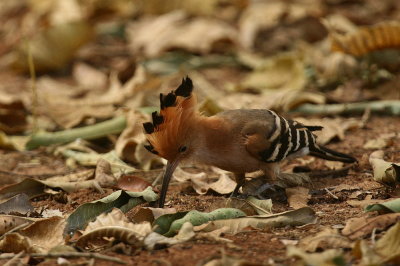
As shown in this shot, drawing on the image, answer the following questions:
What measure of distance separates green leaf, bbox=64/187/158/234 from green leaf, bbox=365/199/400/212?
1.32 metres

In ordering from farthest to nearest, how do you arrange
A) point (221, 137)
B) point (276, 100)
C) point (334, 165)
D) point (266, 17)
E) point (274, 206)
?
point (266, 17) → point (276, 100) → point (334, 165) → point (221, 137) → point (274, 206)

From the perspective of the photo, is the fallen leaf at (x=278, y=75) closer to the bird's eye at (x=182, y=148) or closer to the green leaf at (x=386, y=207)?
the bird's eye at (x=182, y=148)

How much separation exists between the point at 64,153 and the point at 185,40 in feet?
10.4

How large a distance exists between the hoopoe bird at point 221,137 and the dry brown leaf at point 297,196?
235 mm

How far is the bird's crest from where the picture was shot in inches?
170

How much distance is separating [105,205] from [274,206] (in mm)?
1002

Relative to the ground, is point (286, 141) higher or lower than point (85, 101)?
higher

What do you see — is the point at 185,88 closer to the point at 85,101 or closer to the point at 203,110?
the point at 203,110

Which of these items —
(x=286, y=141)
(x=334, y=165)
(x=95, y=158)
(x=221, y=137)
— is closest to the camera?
(x=221, y=137)

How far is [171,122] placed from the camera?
14.4 ft

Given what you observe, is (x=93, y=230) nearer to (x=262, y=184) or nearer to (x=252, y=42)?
(x=262, y=184)

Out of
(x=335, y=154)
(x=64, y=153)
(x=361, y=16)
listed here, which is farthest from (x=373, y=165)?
(x=361, y=16)

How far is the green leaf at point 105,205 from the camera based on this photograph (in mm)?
3879

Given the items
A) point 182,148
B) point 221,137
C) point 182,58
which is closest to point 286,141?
point 221,137
